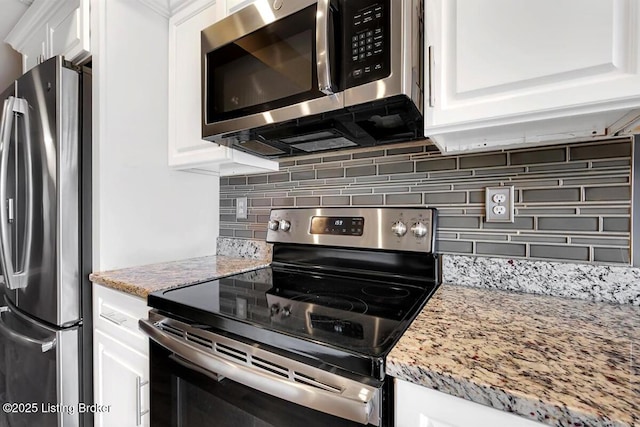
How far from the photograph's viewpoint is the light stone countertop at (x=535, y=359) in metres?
0.41

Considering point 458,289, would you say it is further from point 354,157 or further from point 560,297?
point 354,157

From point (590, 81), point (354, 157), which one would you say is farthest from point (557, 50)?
point (354, 157)

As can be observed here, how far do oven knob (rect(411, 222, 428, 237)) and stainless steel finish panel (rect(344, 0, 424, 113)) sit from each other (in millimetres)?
453

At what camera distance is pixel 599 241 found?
87cm

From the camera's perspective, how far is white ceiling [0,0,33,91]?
1.95 m

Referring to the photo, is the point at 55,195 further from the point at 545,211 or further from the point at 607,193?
the point at 607,193

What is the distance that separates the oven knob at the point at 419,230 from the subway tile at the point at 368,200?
200 mm

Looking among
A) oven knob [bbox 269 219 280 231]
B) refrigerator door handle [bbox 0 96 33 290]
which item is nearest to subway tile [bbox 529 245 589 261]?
oven knob [bbox 269 219 280 231]

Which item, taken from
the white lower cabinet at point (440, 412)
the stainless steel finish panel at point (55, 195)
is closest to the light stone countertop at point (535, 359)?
the white lower cabinet at point (440, 412)

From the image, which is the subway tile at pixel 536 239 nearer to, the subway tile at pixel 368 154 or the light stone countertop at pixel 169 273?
the subway tile at pixel 368 154

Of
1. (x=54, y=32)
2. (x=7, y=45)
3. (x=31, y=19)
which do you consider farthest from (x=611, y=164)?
(x=7, y=45)

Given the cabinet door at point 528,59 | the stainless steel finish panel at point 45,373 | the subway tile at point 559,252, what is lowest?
the stainless steel finish panel at point 45,373

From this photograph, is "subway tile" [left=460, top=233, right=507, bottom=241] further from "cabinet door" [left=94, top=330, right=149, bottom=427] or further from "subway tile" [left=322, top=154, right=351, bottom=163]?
"cabinet door" [left=94, top=330, right=149, bottom=427]

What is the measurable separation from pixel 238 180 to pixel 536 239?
141 centimetres
